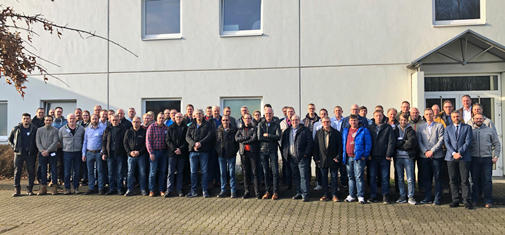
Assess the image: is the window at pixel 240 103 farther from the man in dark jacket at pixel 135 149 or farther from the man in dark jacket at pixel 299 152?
the man in dark jacket at pixel 135 149

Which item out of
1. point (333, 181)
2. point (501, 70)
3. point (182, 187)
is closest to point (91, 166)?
point (182, 187)

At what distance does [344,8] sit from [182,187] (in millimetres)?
6433

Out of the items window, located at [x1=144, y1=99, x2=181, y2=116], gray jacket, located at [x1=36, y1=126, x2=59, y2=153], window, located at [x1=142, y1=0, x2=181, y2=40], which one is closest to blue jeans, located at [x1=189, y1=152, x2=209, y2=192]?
gray jacket, located at [x1=36, y1=126, x2=59, y2=153]

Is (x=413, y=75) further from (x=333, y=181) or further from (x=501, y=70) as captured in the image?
(x=333, y=181)

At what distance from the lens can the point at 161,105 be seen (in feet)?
37.3

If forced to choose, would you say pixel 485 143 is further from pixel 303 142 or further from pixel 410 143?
pixel 303 142

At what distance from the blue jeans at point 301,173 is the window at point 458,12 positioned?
18.5 feet

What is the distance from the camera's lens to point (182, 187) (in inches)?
Answer: 337

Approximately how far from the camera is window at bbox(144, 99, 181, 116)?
1126 cm

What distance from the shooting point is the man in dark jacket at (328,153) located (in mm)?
7469

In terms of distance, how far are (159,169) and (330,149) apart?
3.85 meters

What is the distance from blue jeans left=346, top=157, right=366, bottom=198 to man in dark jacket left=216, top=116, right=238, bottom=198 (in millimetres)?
2395

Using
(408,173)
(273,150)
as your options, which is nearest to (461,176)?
(408,173)

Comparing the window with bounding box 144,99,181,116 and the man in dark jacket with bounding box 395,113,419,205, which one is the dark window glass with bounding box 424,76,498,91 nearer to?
the man in dark jacket with bounding box 395,113,419,205
